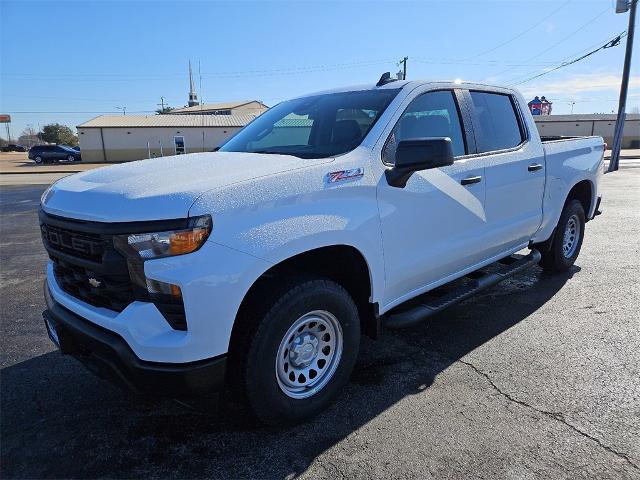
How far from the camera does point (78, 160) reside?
43.3m

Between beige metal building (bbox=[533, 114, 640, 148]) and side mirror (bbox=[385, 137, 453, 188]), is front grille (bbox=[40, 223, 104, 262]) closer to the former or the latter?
side mirror (bbox=[385, 137, 453, 188])

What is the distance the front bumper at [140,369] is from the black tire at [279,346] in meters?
0.17

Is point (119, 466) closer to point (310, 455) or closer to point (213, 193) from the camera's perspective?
point (310, 455)

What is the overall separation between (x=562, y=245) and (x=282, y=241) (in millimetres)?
4241

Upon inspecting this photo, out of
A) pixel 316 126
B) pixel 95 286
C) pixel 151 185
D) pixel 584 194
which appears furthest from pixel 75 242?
pixel 584 194

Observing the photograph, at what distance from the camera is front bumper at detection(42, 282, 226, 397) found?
7.14ft

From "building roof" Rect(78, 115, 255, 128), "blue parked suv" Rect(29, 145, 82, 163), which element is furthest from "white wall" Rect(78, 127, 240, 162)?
"blue parked suv" Rect(29, 145, 82, 163)

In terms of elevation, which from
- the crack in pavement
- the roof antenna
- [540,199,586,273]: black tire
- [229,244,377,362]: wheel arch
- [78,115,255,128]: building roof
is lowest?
the crack in pavement

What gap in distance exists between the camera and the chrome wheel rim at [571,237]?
545cm

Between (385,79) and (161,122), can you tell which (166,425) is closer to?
(385,79)

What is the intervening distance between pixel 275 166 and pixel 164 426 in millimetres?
1676

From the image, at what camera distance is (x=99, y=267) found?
2.28 meters

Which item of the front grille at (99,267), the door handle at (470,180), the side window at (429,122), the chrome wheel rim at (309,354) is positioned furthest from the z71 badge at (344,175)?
the door handle at (470,180)

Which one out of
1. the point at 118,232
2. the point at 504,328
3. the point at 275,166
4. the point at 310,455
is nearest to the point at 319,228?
the point at 275,166
